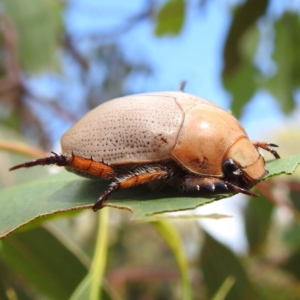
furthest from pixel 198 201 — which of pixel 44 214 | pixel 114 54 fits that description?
pixel 114 54

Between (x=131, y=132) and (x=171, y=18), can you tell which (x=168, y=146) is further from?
(x=171, y=18)

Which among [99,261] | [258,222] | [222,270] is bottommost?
[258,222]

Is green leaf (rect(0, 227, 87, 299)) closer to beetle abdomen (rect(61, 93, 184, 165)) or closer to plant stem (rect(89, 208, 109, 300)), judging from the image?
plant stem (rect(89, 208, 109, 300))

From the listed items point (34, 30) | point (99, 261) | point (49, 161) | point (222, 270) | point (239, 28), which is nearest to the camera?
point (49, 161)

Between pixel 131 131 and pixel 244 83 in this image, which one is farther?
pixel 244 83

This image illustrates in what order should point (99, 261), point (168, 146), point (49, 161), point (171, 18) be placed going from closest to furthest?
point (49, 161)
point (168, 146)
point (99, 261)
point (171, 18)

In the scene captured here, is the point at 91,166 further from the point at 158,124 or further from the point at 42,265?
the point at 42,265

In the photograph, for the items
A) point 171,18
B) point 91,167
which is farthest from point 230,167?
point 171,18
